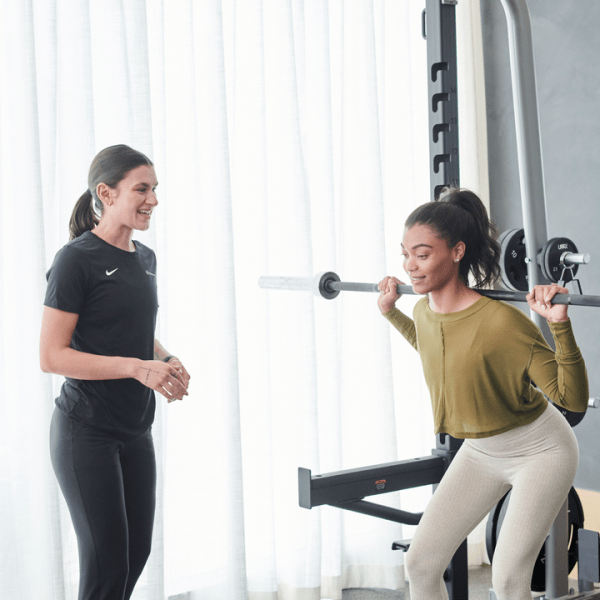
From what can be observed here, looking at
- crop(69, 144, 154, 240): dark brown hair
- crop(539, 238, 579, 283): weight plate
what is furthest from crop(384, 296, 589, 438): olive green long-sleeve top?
crop(69, 144, 154, 240): dark brown hair

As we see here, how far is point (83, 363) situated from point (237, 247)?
102 cm

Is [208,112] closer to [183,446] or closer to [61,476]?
[183,446]

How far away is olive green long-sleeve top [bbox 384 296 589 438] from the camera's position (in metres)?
1.46

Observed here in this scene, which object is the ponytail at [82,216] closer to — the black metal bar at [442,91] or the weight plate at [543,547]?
the black metal bar at [442,91]

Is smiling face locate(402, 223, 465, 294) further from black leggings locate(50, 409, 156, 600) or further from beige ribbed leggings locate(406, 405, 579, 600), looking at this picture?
black leggings locate(50, 409, 156, 600)

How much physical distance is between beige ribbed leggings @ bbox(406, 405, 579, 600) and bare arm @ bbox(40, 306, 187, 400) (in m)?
0.67

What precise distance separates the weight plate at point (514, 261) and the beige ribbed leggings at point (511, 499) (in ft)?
1.16

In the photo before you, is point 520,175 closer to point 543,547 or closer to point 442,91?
point 442,91

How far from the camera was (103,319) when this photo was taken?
1543 mm

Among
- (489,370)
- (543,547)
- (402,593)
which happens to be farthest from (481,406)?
(402,593)

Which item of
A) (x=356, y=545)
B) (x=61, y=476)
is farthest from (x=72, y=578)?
(x=356, y=545)

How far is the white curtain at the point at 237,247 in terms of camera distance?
194cm

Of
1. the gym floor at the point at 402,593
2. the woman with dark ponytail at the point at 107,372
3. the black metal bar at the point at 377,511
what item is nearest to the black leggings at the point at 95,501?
the woman with dark ponytail at the point at 107,372

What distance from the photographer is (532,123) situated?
1790mm
